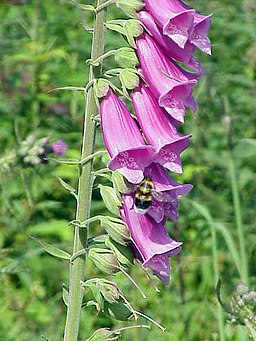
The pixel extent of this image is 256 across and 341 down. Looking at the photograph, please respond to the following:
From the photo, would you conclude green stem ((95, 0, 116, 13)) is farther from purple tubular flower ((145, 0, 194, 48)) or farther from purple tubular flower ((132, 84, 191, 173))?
purple tubular flower ((132, 84, 191, 173))

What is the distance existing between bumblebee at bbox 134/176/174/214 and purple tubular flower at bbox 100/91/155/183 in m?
0.03

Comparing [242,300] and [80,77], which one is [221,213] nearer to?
[80,77]

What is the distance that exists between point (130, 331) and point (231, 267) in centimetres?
113

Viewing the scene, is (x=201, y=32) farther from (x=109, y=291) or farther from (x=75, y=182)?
(x=75, y=182)

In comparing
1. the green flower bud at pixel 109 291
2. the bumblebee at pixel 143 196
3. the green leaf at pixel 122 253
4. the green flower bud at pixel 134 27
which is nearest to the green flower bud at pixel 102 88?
the green flower bud at pixel 134 27

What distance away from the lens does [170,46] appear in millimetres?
2084

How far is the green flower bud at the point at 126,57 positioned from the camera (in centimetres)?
212

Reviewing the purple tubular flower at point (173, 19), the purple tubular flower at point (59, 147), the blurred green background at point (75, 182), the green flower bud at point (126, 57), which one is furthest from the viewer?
the purple tubular flower at point (59, 147)

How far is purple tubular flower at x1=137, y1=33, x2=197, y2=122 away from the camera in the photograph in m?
2.05

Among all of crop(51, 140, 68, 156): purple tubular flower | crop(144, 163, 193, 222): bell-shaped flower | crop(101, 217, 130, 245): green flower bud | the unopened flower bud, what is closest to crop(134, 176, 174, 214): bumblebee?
crop(144, 163, 193, 222): bell-shaped flower

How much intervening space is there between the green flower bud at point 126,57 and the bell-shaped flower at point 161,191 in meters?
0.26

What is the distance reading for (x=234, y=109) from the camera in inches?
206

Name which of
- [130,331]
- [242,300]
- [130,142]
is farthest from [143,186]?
[130,331]

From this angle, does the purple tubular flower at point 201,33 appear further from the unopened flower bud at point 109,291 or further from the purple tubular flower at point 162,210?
the unopened flower bud at point 109,291
